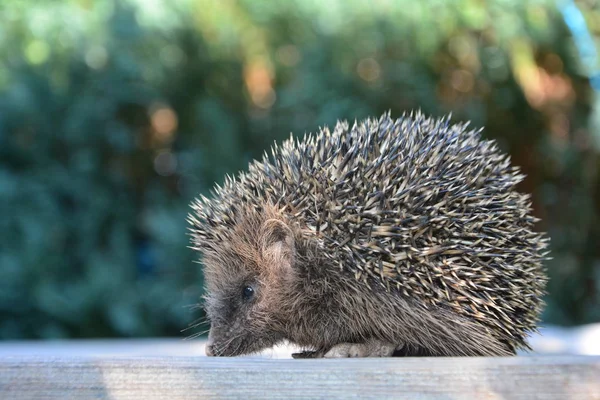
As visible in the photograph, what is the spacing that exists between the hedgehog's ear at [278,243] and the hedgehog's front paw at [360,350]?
1.15 ft

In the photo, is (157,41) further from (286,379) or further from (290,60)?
(286,379)

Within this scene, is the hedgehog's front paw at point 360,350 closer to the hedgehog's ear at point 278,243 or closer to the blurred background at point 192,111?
the hedgehog's ear at point 278,243

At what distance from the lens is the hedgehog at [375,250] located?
220 centimetres

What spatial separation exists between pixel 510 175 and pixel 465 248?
45cm

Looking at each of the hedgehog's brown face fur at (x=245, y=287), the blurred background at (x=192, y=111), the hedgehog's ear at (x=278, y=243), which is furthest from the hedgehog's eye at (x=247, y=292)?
the blurred background at (x=192, y=111)

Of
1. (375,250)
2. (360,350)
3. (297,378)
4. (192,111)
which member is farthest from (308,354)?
(192,111)

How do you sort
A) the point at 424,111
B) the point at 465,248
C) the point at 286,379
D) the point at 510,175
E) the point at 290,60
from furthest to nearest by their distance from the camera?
the point at 290,60
the point at 424,111
the point at 510,175
the point at 465,248
the point at 286,379

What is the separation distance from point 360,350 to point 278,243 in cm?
48

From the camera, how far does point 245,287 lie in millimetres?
2572

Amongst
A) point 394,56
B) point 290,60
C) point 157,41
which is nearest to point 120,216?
point 157,41

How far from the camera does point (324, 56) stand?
19.8 feet

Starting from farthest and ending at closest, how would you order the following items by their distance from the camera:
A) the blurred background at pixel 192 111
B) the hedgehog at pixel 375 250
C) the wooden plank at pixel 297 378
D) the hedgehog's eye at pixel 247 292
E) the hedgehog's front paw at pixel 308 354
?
the blurred background at pixel 192 111 → the hedgehog's eye at pixel 247 292 → the hedgehog's front paw at pixel 308 354 → the hedgehog at pixel 375 250 → the wooden plank at pixel 297 378

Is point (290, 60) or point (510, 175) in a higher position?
point (290, 60)

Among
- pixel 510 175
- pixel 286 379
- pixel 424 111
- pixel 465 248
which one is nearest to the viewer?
pixel 286 379
